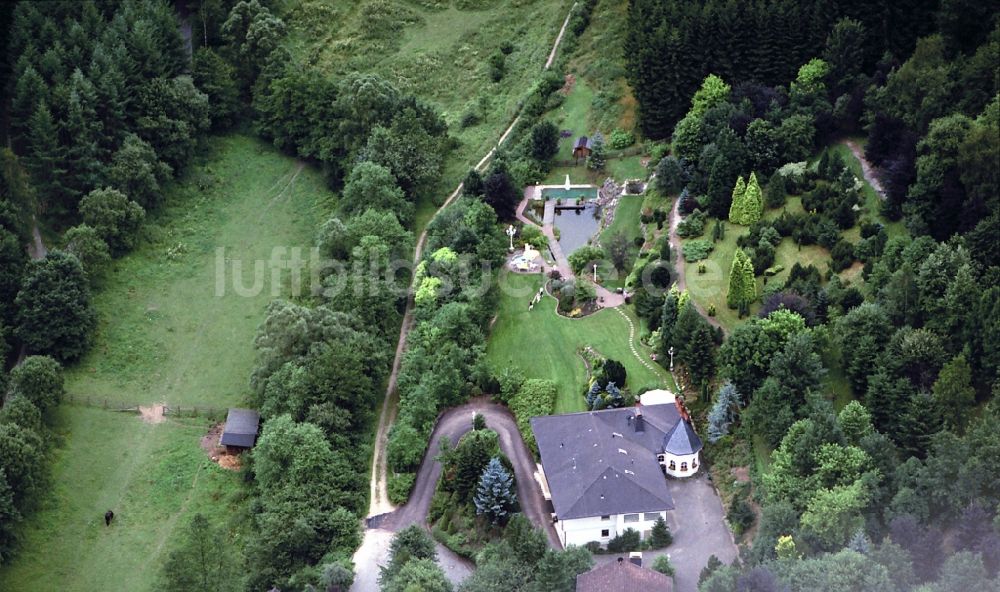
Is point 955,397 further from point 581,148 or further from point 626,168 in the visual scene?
point 581,148

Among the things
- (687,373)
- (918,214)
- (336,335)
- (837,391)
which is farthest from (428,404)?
(918,214)

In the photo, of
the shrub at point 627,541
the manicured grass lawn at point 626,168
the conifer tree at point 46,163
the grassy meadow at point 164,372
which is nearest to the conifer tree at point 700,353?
the shrub at point 627,541

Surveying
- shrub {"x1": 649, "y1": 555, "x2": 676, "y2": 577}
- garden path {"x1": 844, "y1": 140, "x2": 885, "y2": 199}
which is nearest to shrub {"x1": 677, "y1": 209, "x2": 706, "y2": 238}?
garden path {"x1": 844, "y1": 140, "x2": 885, "y2": 199}

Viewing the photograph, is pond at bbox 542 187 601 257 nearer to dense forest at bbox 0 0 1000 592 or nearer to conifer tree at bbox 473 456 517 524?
dense forest at bbox 0 0 1000 592

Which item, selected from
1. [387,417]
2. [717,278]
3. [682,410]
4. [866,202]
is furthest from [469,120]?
[682,410]

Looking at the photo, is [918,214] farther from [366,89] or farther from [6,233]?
[6,233]
